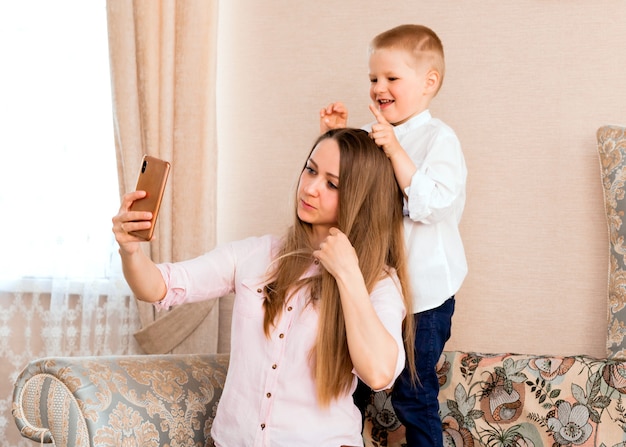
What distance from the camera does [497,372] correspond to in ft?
6.09

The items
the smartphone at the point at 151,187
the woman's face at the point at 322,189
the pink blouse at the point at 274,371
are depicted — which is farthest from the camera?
the woman's face at the point at 322,189

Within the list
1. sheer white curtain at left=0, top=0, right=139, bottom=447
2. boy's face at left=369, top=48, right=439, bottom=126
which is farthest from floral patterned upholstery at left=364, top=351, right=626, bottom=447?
sheer white curtain at left=0, top=0, right=139, bottom=447

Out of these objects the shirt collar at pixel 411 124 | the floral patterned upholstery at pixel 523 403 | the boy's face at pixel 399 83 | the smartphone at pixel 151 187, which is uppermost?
the boy's face at pixel 399 83

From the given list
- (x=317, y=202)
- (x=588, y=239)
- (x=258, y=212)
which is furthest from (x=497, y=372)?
(x=258, y=212)

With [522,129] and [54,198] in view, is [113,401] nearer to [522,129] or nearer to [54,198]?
[54,198]

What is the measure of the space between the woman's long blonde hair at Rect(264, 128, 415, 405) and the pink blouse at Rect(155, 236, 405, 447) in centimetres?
2

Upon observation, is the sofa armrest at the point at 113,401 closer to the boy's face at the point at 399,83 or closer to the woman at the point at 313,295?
the woman at the point at 313,295

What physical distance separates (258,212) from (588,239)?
101 centimetres

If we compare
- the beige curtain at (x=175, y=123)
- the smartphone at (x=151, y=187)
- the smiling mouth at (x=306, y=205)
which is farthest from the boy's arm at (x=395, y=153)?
the beige curtain at (x=175, y=123)

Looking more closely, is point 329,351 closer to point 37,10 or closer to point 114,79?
point 114,79

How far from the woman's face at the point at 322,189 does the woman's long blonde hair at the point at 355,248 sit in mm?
18

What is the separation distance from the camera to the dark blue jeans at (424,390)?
174cm

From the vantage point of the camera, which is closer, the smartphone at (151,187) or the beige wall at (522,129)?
the smartphone at (151,187)

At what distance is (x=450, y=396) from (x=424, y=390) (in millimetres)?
151
